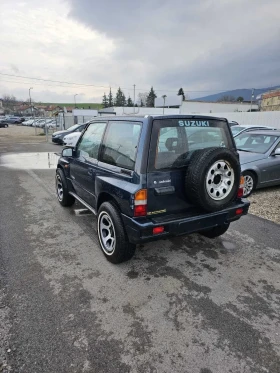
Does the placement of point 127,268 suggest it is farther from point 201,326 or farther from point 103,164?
point 103,164

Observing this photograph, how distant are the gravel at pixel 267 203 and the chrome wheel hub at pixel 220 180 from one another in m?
2.23

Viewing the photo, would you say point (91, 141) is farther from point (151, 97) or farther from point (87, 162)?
point (151, 97)

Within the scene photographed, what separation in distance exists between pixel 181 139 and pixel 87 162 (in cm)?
161

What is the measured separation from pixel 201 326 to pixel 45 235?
2.72 metres

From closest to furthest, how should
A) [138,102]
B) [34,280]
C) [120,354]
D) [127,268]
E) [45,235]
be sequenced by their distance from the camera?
[120,354], [34,280], [127,268], [45,235], [138,102]

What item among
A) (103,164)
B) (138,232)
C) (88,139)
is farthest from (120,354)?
(88,139)

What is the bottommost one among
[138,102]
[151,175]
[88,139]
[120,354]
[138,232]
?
[120,354]

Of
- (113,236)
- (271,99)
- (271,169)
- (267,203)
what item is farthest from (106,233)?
(271,99)

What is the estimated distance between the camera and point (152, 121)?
8.72 ft

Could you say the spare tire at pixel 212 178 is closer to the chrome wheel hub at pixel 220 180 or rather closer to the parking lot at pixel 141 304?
the chrome wheel hub at pixel 220 180

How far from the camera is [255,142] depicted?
6.58m

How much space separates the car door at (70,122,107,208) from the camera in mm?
3594

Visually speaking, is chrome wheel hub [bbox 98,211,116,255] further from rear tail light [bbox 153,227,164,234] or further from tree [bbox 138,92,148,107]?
tree [bbox 138,92,148,107]

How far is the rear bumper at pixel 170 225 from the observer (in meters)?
2.59
